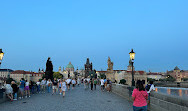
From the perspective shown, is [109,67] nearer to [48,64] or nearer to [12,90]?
[48,64]

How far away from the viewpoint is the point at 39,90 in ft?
88.5

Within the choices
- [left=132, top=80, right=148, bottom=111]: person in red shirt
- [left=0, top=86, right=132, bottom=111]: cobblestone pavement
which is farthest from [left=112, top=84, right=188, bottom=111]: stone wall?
[left=0, top=86, right=132, bottom=111]: cobblestone pavement

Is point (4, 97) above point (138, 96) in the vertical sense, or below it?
below

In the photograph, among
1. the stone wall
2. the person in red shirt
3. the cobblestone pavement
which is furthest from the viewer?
the cobblestone pavement

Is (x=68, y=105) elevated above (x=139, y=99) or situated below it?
below

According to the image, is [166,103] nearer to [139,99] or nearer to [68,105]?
[139,99]

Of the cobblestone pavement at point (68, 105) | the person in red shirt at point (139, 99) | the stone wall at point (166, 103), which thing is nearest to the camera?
the person in red shirt at point (139, 99)

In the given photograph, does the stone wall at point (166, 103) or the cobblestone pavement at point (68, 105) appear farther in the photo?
the cobblestone pavement at point (68, 105)

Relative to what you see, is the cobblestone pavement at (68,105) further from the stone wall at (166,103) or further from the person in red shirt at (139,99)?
the person in red shirt at (139,99)

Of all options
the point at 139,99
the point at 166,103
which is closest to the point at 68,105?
the point at 166,103

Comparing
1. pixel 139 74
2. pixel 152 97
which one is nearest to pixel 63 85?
pixel 152 97

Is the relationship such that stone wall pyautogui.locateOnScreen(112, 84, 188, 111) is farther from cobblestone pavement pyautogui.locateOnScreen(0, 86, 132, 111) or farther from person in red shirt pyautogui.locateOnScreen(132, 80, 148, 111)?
cobblestone pavement pyautogui.locateOnScreen(0, 86, 132, 111)

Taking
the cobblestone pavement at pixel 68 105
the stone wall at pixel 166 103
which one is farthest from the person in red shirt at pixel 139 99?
the cobblestone pavement at pixel 68 105

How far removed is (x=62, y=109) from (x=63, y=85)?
7.64 meters
